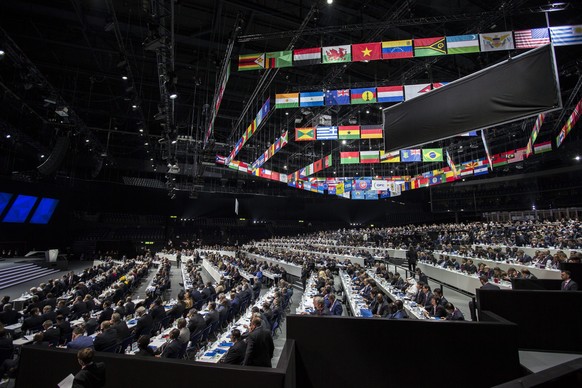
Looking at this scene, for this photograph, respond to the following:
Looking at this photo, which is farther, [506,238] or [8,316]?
[506,238]

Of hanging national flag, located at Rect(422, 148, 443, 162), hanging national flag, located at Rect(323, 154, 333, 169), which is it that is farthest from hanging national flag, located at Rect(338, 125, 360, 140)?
hanging national flag, located at Rect(422, 148, 443, 162)

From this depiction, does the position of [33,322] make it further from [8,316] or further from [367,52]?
[367,52]

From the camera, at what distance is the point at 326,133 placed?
1131 centimetres

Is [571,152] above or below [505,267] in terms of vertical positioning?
above

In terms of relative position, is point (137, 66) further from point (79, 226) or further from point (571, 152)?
point (571, 152)

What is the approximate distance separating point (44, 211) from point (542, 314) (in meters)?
26.2

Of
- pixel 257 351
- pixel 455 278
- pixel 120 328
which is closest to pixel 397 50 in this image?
pixel 257 351

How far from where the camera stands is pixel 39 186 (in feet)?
64.2

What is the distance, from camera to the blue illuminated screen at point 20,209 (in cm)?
1822

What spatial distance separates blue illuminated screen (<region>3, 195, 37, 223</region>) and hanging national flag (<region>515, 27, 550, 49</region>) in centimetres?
2482

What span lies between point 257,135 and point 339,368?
18.1m

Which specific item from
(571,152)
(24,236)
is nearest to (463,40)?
(571,152)

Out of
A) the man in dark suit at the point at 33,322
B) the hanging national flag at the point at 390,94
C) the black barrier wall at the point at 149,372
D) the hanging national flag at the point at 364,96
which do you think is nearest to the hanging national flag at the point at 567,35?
the hanging national flag at the point at 390,94

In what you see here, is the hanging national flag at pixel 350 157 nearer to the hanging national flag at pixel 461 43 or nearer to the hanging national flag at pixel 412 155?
the hanging national flag at pixel 412 155
